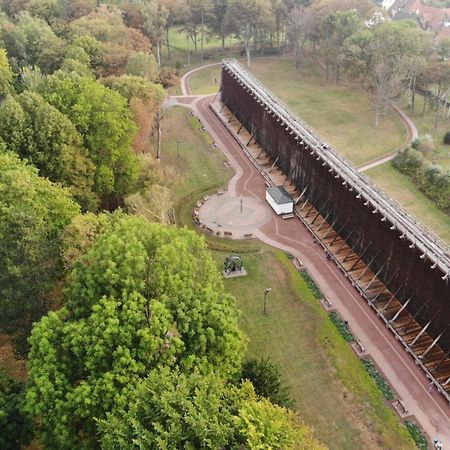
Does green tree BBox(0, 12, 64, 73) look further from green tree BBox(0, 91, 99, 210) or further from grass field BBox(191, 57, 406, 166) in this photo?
green tree BBox(0, 91, 99, 210)

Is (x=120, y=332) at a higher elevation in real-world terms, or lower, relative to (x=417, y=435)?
higher

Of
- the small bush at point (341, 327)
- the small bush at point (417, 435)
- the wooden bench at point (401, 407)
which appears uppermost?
the small bush at point (341, 327)

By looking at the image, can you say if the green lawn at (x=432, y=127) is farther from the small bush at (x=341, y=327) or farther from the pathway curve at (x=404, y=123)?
the small bush at (x=341, y=327)

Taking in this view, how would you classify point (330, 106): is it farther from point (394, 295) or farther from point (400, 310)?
point (400, 310)

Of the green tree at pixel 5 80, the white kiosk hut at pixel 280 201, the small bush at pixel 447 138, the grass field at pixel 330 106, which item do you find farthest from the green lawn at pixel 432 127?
the green tree at pixel 5 80

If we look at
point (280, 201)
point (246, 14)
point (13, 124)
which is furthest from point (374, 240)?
point (246, 14)

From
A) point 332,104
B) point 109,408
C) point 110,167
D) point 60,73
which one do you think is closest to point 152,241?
point 109,408
